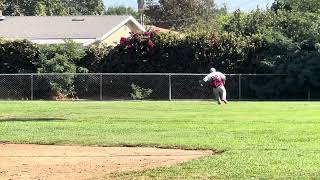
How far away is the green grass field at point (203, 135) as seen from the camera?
33.2 ft

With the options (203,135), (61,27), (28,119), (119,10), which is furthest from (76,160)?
(119,10)

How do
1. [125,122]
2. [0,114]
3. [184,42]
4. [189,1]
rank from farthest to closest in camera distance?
1. [189,1]
2. [184,42]
3. [0,114]
4. [125,122]

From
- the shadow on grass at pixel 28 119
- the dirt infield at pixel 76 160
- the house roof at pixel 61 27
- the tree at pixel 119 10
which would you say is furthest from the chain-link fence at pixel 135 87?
the tree at pixel 119 10

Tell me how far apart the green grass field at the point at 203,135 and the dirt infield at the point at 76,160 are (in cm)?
63

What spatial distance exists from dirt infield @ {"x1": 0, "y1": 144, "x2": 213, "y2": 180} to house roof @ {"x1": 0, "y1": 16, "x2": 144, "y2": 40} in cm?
3393

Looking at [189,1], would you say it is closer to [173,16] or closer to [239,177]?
[173,16]

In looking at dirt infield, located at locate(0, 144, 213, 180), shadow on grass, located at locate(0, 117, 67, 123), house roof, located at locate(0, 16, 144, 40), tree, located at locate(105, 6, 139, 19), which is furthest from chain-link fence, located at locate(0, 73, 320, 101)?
tree, located at locate(105, 6, 139, 19)

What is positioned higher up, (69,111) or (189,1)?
(189,1)

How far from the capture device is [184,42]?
127 feet

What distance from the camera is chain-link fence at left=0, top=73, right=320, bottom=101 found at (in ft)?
117

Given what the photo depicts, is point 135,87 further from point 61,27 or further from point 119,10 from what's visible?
point 119,10

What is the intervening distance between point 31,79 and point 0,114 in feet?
40.7

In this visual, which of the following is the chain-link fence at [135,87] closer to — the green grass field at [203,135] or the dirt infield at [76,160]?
the green grass field at [203,135]

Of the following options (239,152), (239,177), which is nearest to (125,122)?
(239,152)
